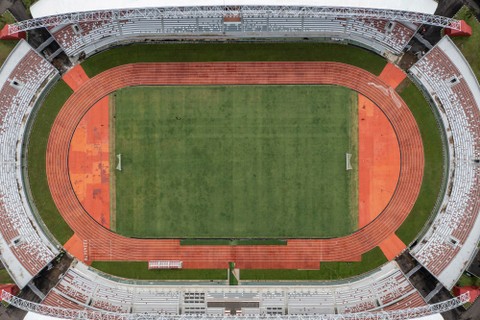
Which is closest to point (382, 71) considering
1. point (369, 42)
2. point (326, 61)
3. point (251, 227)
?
point (369, 42)

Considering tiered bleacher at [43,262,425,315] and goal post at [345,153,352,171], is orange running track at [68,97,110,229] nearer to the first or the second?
tiered bleacher at [43,262,425,315]

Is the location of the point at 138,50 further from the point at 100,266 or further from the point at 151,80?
the point at 100,266

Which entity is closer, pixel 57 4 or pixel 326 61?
pixel 57 4

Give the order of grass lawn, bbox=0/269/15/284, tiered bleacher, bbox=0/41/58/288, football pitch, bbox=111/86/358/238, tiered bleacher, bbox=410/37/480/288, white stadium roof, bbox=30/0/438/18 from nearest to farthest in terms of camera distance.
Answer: white stadium roof, bbox=30/0/438/18 < tiered bleacher, bbox=410/37/480/288 < tiered bleacher, bbox=0/41/58/288 < grass lawn, bbox=0/269/15/284 < football pitch, bbox=111/86/358/238

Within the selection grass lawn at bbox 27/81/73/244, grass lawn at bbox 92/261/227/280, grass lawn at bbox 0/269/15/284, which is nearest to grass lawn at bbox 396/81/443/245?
grass lawn at bbox 92/261/227/280

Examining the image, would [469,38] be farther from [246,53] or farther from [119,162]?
[119,162]

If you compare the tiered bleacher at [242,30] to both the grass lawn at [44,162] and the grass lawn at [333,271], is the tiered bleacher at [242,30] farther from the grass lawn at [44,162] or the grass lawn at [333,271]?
the grass lawn at [333,271]
